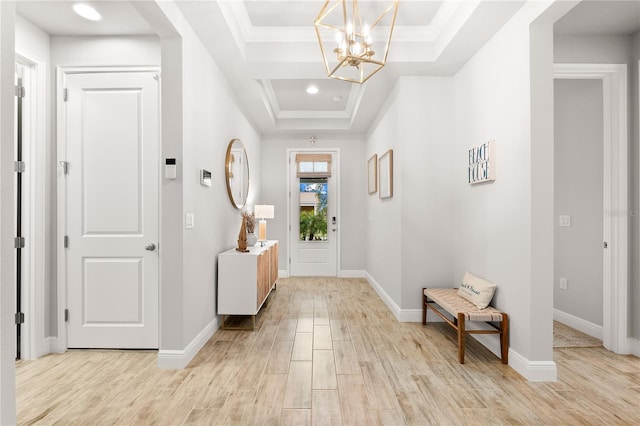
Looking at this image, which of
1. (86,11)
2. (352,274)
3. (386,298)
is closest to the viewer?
(86,11)

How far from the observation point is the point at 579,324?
331 centimetres

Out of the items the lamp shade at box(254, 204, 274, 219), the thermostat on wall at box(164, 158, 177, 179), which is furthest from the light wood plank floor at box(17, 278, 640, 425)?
the lamp shade at box(254, 204, 274, 219)

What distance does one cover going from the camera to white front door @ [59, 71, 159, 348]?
2779mm

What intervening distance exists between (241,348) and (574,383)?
96.6 inches

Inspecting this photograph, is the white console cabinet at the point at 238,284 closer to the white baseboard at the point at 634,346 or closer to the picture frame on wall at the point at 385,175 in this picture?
the picture frame on wall at the point at 385,175

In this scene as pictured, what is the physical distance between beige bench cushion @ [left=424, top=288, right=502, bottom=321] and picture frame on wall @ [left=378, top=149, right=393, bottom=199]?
4.27 ft

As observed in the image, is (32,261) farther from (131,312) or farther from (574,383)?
(574,383)

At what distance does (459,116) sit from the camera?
3.43 meters

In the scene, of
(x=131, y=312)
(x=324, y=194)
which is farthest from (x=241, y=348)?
(x=324, y=194)

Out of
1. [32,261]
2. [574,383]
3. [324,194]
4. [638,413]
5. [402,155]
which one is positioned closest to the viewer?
[638,413]

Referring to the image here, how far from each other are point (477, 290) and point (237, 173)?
9.73 feet

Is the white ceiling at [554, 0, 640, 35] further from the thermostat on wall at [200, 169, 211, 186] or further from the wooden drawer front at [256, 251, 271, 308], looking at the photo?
the wooden drawer front at [256, 251, 271, 308]

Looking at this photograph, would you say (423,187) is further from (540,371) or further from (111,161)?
(111,161)

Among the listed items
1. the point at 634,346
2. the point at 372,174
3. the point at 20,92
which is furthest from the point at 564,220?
the point at 20,92
